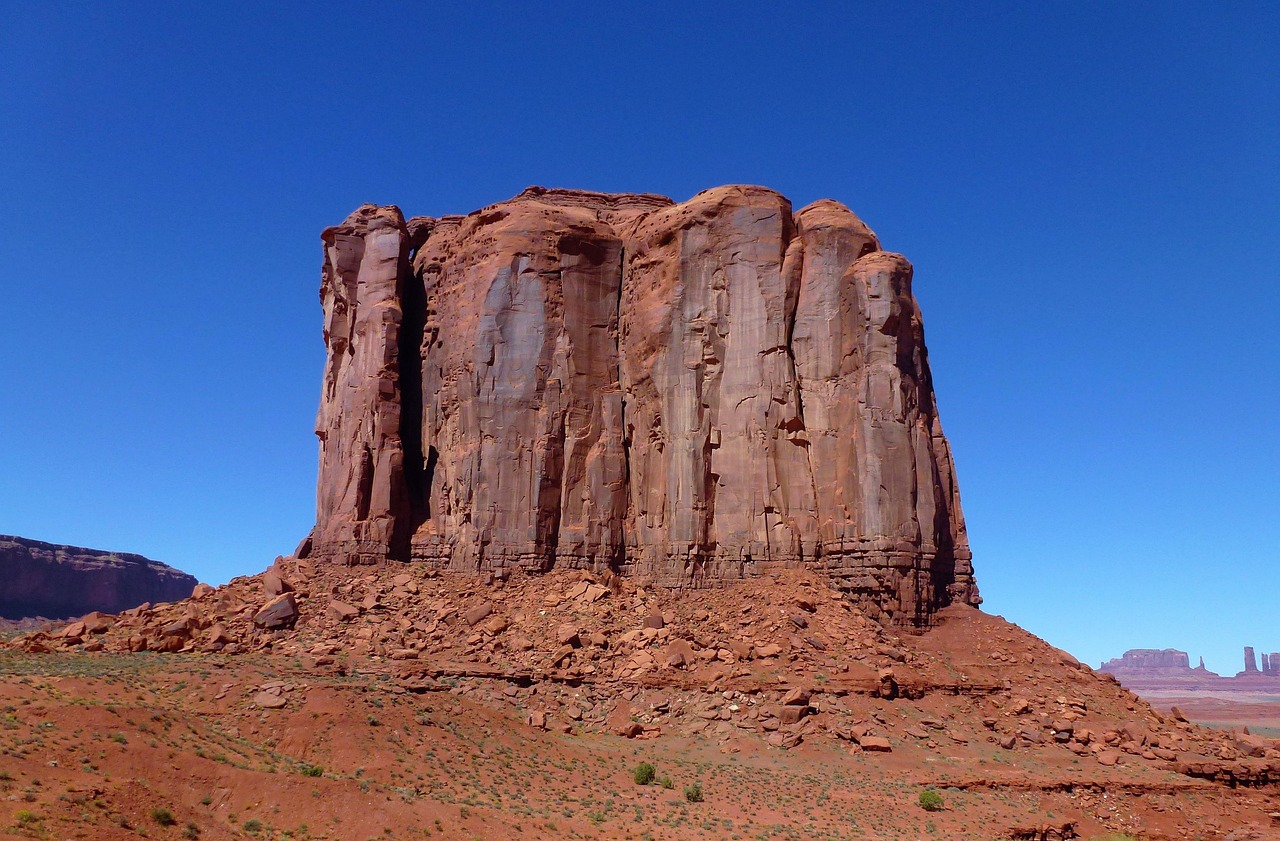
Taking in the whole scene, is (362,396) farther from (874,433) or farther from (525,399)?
(874,433)

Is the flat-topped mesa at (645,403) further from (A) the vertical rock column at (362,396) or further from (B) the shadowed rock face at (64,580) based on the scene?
(B) the shadowed rock face at (64,580)

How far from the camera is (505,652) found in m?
44.1

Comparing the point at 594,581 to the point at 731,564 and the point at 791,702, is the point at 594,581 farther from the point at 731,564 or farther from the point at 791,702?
the point at 791,702

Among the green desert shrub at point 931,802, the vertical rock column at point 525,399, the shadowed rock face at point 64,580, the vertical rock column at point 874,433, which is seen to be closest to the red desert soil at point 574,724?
the green desert shrub at point 931,802

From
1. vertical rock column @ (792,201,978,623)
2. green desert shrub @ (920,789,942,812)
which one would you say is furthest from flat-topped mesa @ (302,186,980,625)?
green desert shrub @ (920,789,942,812)

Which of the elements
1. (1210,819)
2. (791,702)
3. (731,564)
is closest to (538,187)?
(731,564)

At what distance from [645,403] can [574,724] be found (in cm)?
1818

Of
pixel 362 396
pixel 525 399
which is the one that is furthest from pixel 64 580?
pixel 525 399

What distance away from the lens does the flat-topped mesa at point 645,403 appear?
47406 mm

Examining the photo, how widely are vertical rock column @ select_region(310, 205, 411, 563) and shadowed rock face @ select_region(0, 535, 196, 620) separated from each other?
83.8m

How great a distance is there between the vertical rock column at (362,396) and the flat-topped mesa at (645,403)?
0.13 metres

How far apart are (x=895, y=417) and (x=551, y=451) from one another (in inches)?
650

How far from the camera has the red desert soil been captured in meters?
27.5

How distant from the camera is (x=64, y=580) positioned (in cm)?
12800
